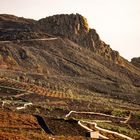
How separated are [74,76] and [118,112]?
4058 cm

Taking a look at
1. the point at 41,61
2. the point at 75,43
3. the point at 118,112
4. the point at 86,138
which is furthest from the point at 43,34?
the point at 86,138

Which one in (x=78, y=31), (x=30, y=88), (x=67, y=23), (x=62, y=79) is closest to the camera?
(x=30, y=88)

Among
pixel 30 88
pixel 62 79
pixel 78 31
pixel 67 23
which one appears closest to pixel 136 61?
pixel 78 31

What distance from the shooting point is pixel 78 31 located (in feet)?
468

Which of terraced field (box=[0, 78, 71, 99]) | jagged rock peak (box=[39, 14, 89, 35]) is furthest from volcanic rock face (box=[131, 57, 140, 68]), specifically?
terraced field (box=[0, 78, 71, 99])

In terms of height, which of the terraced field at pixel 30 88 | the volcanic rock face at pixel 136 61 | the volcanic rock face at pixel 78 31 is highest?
the volcanic rock face at pixel 78 31

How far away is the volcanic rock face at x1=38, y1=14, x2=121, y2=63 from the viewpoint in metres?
140

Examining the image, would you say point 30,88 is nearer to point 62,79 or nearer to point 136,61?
point 62,79

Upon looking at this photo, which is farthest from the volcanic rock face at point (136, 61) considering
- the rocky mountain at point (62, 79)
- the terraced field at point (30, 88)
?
the terraced field at point (30, 88)

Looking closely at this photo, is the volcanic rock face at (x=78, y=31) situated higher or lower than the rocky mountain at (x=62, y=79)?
higher

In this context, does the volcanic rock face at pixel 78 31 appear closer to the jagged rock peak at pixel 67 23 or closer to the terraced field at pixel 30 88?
the jagged rock peak at pixel 67 23

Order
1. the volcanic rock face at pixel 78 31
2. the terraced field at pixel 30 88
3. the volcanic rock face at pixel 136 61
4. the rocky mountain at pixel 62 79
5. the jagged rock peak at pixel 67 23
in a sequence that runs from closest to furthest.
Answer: the rocky mountain at pixel 62 79 < the terraced field at pixel 30 88 < the volcanic rock face at pixel 78 31 < the jagged rock peak at pixel 67 23 < the volcanic rock face at pixel 136 61

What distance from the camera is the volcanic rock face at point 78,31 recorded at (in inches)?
5512

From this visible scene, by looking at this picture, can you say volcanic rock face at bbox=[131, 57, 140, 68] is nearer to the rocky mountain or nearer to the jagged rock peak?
the rocky mountain
